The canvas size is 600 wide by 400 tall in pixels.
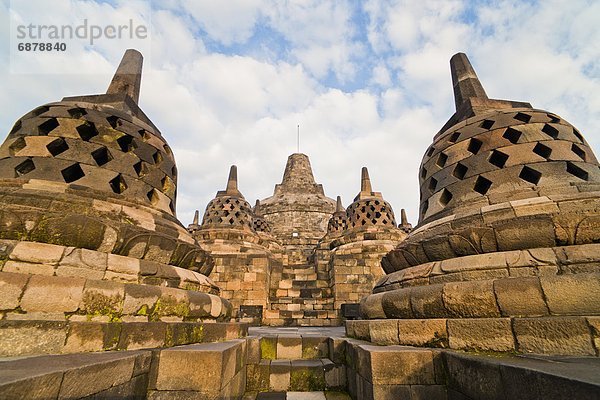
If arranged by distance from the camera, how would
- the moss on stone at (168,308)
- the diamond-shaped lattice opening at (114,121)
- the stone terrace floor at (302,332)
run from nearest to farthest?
the moss on stone at (168,308) < the diamond-shaped lattice opening at (114,121) < the stone terrace floor at (302,332)

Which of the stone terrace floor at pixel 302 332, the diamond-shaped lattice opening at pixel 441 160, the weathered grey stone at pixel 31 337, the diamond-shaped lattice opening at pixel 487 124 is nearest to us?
the weathered grey stone at pixel 31 337

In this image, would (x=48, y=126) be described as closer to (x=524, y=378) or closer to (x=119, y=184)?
(x=119, y=184)

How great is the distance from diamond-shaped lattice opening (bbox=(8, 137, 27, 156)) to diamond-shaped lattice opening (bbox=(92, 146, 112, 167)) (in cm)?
81

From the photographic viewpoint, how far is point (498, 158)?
3.64 meters

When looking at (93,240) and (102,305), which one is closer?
(102,305)

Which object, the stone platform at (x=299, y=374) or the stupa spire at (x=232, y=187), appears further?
the stupa spire at (x=232, y=187)

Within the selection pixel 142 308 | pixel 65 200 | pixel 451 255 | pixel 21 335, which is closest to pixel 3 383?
pixel 21 335

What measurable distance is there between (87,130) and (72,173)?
732mm

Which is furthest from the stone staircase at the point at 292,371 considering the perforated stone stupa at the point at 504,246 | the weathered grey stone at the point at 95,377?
the weathered grey stone at the point at 95,377

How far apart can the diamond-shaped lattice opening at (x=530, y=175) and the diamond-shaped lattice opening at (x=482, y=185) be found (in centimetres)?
36

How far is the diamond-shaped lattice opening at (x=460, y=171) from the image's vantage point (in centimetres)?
385

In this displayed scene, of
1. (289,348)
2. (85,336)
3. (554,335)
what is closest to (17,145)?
(85,336)

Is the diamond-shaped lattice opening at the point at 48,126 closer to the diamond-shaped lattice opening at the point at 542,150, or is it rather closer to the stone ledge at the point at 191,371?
the stone ledge at the point at 191,371

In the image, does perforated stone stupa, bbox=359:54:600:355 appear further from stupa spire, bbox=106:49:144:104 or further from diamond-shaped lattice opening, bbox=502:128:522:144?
stupa spire, bbox=106:49:144:104
